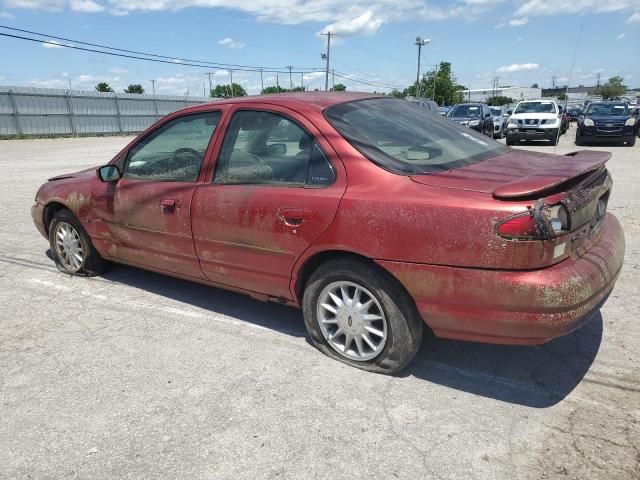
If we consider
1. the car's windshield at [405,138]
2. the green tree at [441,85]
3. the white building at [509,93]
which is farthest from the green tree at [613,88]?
the car's windshield at [405,138]

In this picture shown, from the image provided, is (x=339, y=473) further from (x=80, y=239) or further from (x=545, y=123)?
(x=545, y=123)

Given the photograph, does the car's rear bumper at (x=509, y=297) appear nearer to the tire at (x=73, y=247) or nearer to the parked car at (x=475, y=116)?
the tire at (x=73, y=247)

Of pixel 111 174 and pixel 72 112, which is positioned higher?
pixel 111 174

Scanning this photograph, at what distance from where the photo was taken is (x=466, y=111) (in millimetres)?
22078

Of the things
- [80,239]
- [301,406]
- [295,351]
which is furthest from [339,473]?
[80,239]

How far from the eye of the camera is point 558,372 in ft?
10.3

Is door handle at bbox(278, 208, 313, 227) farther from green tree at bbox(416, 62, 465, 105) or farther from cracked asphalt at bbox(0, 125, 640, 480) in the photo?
green tree at bbox(416, 62, 465, 105)

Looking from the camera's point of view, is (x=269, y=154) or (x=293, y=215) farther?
(x=269, y=154)

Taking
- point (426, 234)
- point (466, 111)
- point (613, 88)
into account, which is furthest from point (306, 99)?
point (613, 88)

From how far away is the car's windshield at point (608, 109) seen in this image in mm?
19391

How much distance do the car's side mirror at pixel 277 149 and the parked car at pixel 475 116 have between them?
1837cm

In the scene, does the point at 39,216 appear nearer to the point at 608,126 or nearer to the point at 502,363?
the point at 502,363

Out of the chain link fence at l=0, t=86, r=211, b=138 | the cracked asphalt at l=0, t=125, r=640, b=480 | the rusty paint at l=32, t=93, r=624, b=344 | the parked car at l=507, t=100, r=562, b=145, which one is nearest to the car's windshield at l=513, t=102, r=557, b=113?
the parked car at l=507, t=100, r=562, b=145

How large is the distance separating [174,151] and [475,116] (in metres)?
19.2
